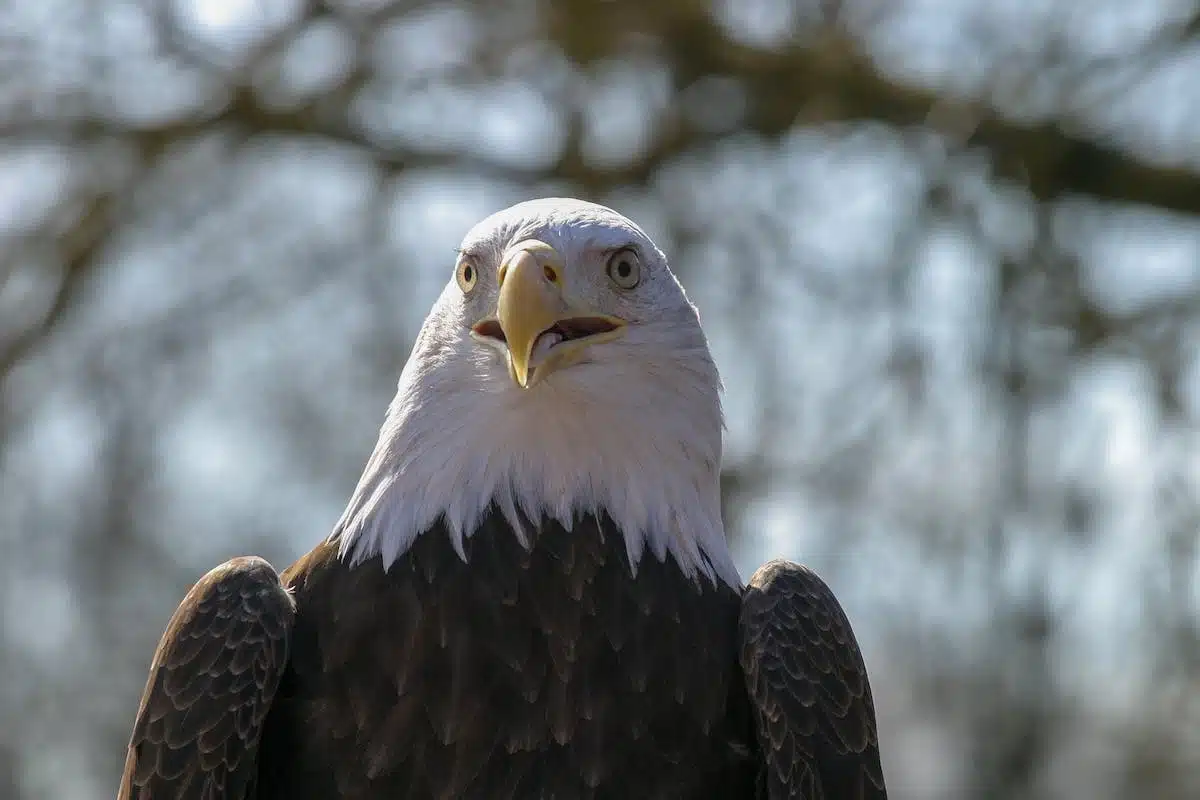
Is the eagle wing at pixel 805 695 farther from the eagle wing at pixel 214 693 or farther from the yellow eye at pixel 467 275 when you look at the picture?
the eagle wing at pixel 214 693

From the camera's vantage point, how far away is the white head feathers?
177 inches

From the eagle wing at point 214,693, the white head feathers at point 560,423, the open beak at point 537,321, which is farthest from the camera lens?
the white head feathers at point 560,423

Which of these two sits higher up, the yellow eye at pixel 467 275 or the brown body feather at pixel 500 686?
the yellow eye at pixel 467 275

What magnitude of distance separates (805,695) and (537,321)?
122 cm

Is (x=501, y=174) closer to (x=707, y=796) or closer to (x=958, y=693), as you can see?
(x=958, y=693)

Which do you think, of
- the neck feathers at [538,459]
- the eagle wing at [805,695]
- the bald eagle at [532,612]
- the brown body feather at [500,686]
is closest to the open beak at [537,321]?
the bald eagle at [532,612]

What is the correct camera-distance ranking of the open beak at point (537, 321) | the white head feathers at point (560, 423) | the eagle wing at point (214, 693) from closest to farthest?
the open beak at point (537, 321)
the eagle wing at point (214, 693)
the white head feathers at point (560, 423)

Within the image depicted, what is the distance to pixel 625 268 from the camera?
4.59 meters

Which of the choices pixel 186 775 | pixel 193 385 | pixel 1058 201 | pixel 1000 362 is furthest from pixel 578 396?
pixel 193 385

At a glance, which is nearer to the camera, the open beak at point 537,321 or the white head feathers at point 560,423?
the open beak at point 537,321

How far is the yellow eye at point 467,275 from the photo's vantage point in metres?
4.58

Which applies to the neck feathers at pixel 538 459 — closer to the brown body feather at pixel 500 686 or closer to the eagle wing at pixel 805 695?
the brown body feather at pixel 500 686

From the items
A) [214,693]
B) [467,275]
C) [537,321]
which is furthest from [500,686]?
[467,275]

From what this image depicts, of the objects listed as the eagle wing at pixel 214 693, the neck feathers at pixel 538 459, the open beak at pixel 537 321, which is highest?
the open beak at pixel 537 321
